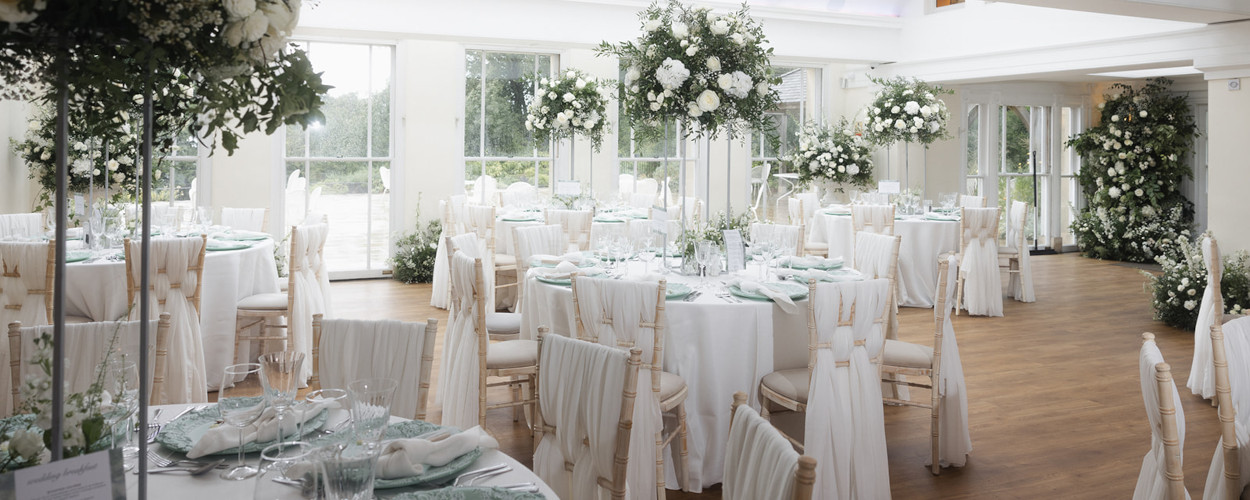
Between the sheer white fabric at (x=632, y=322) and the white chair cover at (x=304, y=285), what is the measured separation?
7.60 ft

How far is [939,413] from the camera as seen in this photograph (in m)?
4.32

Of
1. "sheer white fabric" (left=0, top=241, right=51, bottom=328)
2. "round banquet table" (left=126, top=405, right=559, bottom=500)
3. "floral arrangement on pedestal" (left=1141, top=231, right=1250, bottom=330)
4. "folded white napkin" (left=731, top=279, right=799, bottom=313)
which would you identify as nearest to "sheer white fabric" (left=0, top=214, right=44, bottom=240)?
"sheer white fabric" (left=0, top=241, right=51, bottom=328)

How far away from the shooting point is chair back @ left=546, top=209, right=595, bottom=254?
7.71m

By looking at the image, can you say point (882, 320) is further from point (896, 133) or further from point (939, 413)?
point (896, 133)

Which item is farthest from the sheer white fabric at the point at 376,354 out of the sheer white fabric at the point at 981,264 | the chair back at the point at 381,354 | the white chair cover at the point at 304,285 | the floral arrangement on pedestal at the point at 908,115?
the floral arrangement on pedestal at the point at 908,115

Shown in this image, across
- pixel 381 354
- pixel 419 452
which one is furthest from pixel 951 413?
pixel 419 452

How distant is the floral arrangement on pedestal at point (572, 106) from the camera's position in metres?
9.15

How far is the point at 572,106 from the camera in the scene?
9.14 m

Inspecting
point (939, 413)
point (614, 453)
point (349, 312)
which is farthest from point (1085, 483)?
point (349, 312)

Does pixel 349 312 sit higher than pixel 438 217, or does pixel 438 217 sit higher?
Answer: pixel 438 217

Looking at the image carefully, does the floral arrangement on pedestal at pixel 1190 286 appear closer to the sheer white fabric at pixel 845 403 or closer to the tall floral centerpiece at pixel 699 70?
the tall floral centerpiece at pixel 699 70

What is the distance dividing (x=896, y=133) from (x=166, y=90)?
9387 millimetres

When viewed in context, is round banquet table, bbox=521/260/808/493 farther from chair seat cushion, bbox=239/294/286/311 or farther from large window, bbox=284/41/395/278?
large window, bbox=284/41/395/278

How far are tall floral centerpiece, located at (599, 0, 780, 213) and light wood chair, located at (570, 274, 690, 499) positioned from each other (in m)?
1.14
